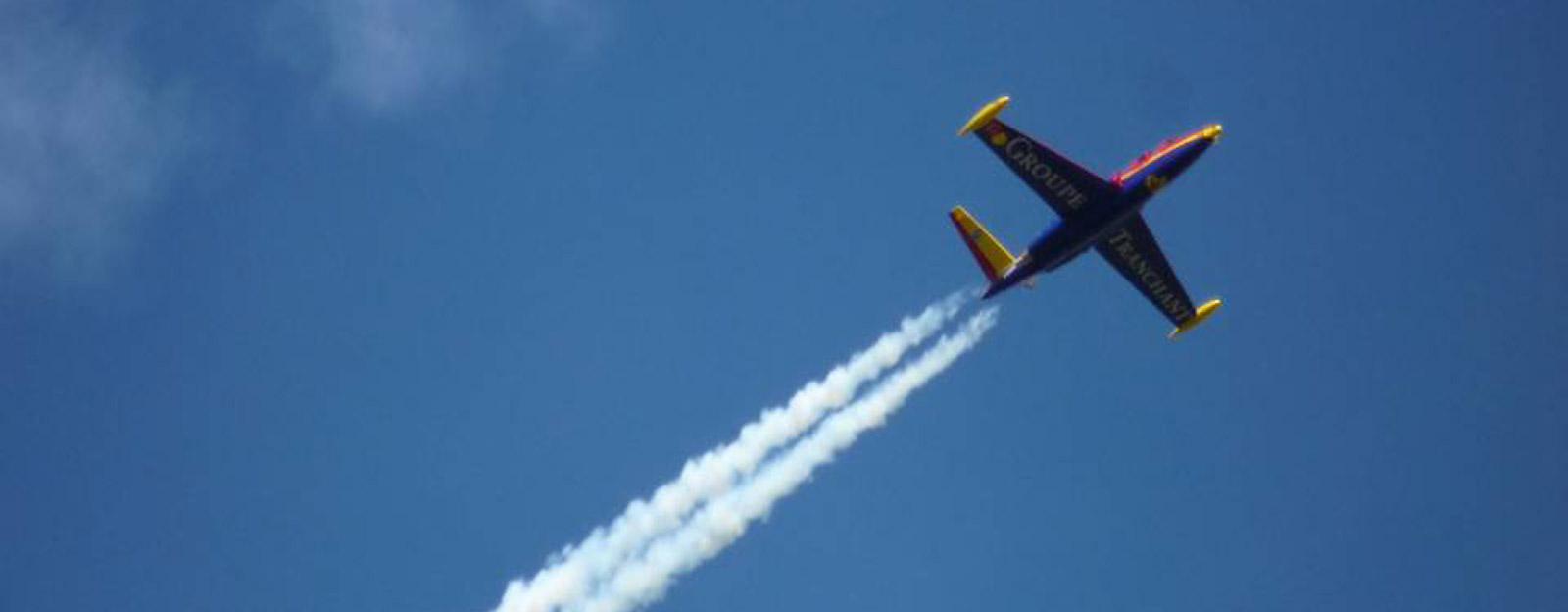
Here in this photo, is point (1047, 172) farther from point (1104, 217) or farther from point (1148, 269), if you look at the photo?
point (1148, 269)

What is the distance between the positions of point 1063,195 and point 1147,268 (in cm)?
935

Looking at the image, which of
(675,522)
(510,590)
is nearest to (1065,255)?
(675,522)

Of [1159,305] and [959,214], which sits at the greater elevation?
[959,214]

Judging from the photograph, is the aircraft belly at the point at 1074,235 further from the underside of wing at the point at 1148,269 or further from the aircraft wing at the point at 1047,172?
the underside of wing at the point at 1148,269

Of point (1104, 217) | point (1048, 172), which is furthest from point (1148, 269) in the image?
point (1048, 172)

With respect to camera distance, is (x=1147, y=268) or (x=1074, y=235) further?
(x=1147, y=268)

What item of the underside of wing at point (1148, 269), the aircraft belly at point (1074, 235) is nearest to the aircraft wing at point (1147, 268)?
the underside of wing at point (1148, 269)

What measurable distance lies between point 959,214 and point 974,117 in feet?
27.1

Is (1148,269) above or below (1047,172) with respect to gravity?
below

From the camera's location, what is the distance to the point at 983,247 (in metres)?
89.4

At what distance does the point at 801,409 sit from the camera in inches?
3661

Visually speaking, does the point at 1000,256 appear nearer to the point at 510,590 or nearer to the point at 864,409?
the point at 864,409

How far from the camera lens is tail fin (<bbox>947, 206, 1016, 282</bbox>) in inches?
3504

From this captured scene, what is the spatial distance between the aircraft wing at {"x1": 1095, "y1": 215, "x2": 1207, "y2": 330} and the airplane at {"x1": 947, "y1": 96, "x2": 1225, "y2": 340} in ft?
0.57
